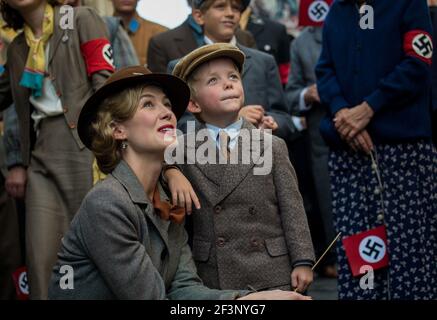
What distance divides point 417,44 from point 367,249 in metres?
1.19

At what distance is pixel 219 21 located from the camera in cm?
697

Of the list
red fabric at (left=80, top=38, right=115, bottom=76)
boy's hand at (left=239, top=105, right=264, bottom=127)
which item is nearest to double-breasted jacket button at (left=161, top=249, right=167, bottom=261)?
boy's hand at (left=239, top=105, right=264, bottom=127)

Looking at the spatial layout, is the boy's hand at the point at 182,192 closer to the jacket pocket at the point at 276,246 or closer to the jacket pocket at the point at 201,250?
the jacket pocket at the point at 201,250

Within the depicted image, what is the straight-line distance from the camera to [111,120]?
5176 millimetres

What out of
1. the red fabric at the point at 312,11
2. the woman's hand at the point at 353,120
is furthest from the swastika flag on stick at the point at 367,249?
the red fabric at the point at 312,11

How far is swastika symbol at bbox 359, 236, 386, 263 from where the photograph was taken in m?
6.44

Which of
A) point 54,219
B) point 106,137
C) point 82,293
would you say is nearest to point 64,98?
point 54,219

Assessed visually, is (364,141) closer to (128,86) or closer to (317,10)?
(128,86)

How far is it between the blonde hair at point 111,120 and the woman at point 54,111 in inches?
58.6

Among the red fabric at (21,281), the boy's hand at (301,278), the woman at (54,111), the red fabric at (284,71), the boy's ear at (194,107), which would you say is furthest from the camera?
the red fabric at (284,71)

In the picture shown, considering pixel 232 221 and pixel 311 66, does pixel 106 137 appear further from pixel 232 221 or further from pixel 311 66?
pixel 311 66

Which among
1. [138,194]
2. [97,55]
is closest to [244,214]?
[138,194]

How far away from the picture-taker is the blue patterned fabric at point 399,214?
20.9 ft

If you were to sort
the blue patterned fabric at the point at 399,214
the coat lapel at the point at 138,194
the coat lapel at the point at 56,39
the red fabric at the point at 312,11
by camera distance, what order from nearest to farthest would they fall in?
the coat lapel at the point at 138,194, the blue patterned fabric at the point at 399,214, the coat lapel at the point at 56,39, the red fabric at the point at 312,11
